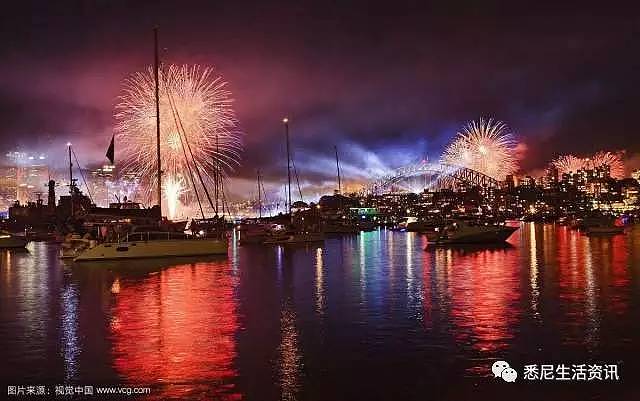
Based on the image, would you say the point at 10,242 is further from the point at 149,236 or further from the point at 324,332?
the point at 324,332

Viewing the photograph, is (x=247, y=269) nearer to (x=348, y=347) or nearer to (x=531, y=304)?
(x=531, y=304)

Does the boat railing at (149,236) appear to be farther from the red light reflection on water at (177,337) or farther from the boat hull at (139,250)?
the red light reflection on water at (177,337)

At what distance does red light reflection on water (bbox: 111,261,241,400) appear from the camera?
12500 millimetres

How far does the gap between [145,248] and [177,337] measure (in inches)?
1104

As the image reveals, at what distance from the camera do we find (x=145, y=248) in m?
43.5

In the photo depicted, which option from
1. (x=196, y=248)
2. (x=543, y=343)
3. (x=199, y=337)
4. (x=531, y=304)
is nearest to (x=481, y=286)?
(x=531, y=304)

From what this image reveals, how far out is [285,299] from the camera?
23.7 metres

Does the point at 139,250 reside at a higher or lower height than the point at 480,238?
higher

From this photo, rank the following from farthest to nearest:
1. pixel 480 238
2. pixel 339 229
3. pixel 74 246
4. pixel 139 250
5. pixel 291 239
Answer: pixel 339 229 → pixel 291 239 → pixel 480 238 → pixel 74 246 → pixel 139 250

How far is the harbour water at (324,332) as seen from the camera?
40.3 ft

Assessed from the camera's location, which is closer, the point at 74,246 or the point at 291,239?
the point at 74,246

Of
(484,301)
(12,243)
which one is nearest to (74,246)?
(12,243)

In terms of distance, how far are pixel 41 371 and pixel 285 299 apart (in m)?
11.0

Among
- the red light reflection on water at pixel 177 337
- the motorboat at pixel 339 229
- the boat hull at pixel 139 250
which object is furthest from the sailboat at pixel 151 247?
the motorboat at pixel 339 229
